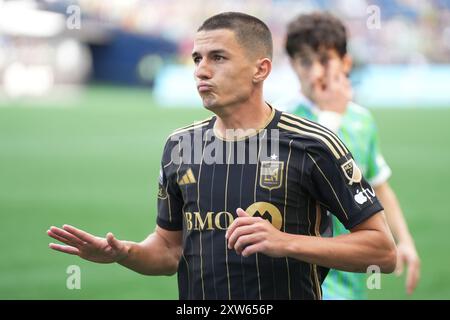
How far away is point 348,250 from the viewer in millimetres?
3832

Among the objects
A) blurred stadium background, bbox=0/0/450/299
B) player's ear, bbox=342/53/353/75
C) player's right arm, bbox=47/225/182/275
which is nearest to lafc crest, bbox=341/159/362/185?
player's right arm, bbox=47/225/182/275

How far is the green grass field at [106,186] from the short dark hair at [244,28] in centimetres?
453

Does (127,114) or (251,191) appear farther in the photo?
(127,114)

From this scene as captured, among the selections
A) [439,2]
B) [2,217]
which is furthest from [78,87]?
[2,217]

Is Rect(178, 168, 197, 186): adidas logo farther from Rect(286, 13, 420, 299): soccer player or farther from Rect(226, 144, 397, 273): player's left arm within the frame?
Rect(286, 13, 420, 299): soccer player

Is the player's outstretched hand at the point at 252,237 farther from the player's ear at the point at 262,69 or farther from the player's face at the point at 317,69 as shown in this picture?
the player's face at the point at 317,69

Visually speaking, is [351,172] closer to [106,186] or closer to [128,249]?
[128,249]

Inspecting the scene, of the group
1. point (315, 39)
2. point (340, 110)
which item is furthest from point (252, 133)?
point (315, 39)

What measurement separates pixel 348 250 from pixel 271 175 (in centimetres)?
47

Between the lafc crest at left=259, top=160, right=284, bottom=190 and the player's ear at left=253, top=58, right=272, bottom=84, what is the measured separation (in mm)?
431

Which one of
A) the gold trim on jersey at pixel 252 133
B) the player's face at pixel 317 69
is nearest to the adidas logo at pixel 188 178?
the gold trim on jersey at pixel 252 133

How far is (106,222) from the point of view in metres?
11.9

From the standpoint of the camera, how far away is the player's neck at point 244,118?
13.5ft

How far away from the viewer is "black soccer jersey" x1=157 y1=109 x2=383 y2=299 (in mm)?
3934
